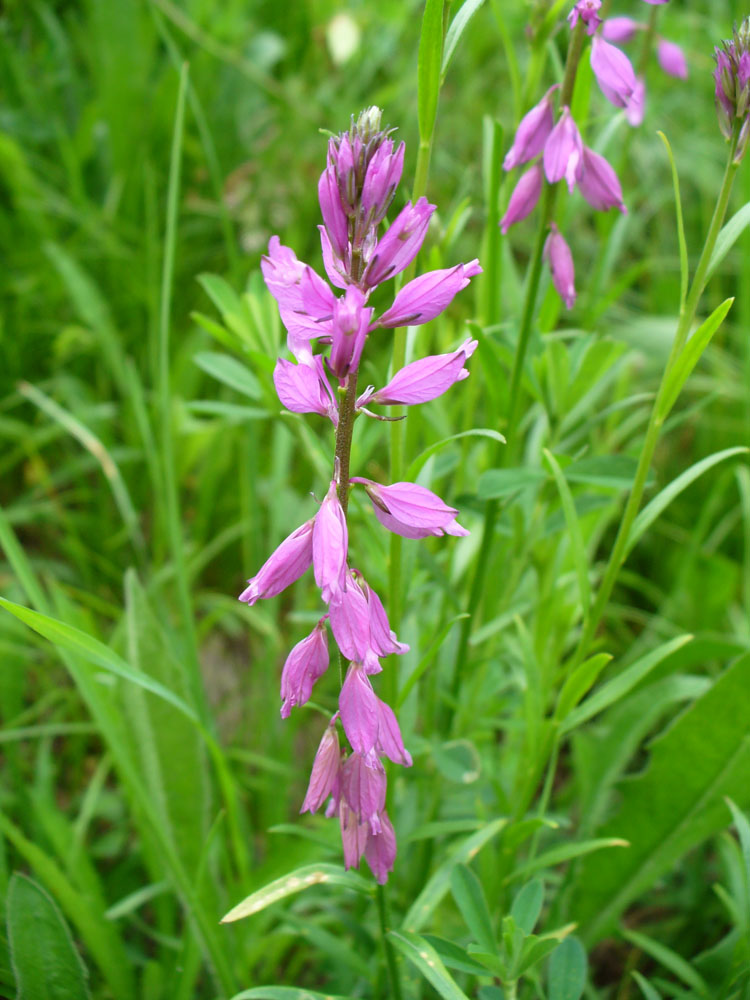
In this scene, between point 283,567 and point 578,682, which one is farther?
point 578,682

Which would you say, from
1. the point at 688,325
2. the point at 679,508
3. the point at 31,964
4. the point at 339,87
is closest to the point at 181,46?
the point at 339,87

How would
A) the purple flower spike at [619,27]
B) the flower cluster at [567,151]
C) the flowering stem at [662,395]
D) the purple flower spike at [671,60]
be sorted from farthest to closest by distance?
the purple flower spike at [671,60] → the purple flower spike at [619,27] → the flower cluster at [567,151] → the flowering stem at [662,395]

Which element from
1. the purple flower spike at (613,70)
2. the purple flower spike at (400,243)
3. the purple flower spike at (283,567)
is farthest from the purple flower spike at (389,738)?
the purple flower spike at (613,70)

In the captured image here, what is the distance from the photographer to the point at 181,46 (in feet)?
9.64

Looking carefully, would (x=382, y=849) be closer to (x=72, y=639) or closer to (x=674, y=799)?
(x=72, y=639)

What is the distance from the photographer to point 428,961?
97 centimetres

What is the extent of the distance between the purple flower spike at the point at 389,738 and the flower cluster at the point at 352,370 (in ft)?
0.05

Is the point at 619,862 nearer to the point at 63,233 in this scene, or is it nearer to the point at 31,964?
the point at 31,964

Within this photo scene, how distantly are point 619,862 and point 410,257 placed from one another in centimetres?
121

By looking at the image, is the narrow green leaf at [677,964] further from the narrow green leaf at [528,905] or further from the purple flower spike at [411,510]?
the purple flower spike at [411,510]

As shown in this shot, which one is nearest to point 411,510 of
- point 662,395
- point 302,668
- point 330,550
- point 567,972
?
point 330,550

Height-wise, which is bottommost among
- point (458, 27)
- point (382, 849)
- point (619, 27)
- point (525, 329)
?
point (382, 849)

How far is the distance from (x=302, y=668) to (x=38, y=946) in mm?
637

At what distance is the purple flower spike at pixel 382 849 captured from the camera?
936 millimetres
